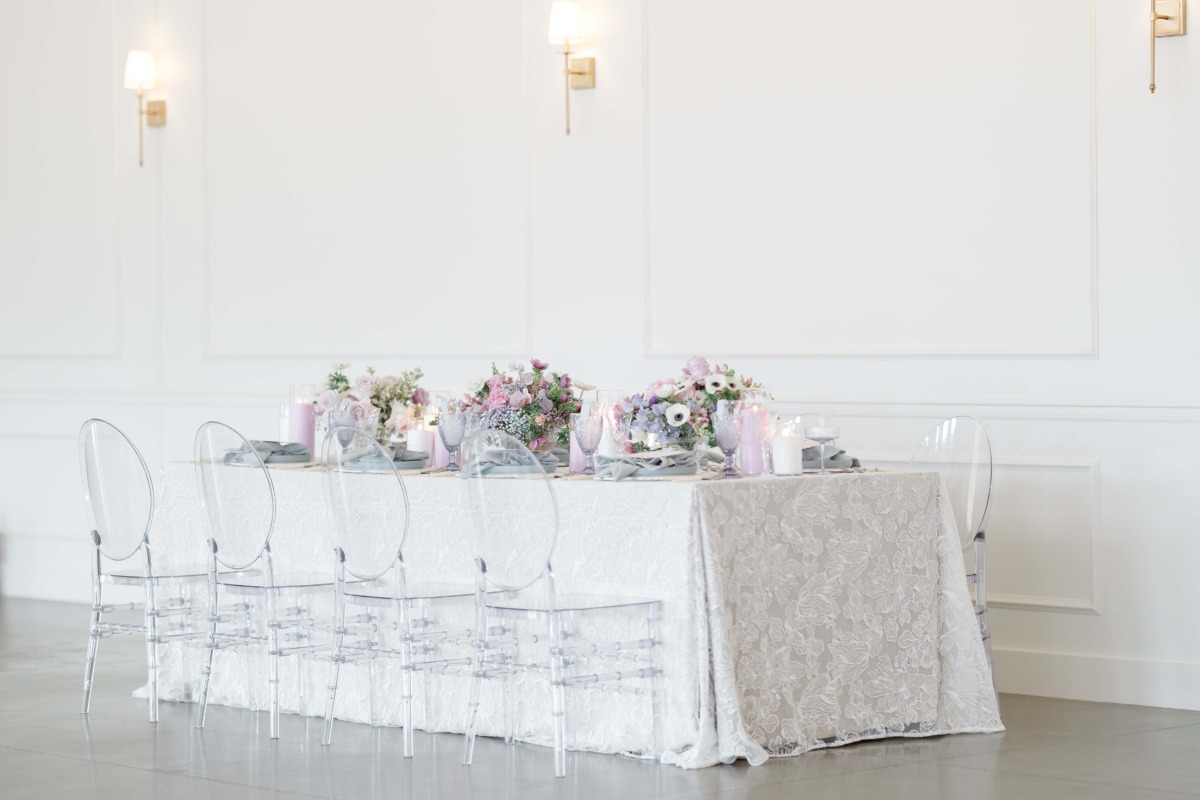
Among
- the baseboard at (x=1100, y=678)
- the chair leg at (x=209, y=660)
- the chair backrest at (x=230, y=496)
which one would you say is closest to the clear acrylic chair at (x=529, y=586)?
the chair backrest at (x=230, y=496)

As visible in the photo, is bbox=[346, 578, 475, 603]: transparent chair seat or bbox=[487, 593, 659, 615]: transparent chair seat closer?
bbox=[487, 593, 659, 615]: transparent chair seat

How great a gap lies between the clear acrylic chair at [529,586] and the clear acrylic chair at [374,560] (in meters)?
0.26

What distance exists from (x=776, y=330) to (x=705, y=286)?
38 cm

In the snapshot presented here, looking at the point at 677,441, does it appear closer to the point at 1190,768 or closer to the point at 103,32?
the point at 1190,768

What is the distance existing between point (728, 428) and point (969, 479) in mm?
935

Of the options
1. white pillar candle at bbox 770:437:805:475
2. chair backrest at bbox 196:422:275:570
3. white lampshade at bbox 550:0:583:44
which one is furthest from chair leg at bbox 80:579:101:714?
white lampshade at bbox 550:0:583:44

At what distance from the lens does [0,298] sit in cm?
899

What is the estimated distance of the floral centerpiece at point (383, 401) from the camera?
5.67 meters

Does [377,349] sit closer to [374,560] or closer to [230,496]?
[230,496]

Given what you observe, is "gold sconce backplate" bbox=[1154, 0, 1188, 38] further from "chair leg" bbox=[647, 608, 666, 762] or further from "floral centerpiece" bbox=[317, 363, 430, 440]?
"floral centerpiece" bbox=[317, 363, 430, 440]

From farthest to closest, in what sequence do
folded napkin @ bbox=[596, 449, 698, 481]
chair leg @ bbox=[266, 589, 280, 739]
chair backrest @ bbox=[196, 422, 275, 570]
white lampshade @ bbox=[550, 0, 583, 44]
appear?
white lampshade @ bbox=[550, 0, 583, 44] → chair backrest @ bbox=[196, 422, 275, 570] → chair leg @ bbox=[266, 589, 280, 739] → folded napkin @ bbox=[596, 449, 698, 481]

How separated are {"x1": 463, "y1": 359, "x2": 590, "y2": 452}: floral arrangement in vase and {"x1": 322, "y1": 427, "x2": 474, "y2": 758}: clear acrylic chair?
437 mm

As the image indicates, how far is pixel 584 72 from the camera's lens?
6.84 metres

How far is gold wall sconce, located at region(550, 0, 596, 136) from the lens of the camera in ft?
22.2
